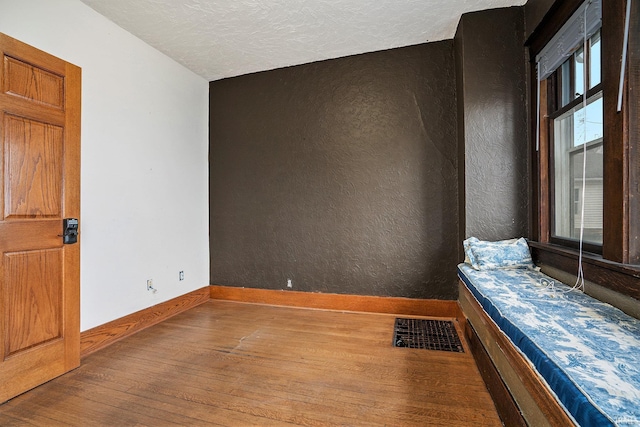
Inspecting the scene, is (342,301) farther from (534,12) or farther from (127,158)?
(534,12)

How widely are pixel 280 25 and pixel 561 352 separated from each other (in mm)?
3090

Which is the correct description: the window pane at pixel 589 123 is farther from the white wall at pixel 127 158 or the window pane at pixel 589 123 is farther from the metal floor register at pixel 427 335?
the white wall at pixel 127 158

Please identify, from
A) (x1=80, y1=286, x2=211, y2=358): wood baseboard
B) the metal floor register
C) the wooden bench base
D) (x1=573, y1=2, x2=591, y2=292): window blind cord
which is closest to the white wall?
(x1=80, y1=286, x2=211, y2=358): wood baseboard

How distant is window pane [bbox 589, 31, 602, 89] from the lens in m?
1.82

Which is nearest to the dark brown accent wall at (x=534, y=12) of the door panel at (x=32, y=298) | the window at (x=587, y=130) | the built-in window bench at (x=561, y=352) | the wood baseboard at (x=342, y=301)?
the window at (x=587, y=130)

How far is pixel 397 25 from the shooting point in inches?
110

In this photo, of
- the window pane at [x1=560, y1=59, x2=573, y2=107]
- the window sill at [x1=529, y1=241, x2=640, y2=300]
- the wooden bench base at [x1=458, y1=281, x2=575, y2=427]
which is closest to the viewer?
the wooden bench base at [x1=458, y1=281, x2=575, y2=427]

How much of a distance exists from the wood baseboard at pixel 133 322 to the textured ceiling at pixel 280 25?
2.71 meters

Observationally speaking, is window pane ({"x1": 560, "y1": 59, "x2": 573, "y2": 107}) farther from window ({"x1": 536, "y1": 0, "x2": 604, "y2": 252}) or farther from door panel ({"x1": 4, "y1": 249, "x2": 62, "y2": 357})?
door panel ({"x1": 4, "y1": 249, "x2": 62, "y2": 357})

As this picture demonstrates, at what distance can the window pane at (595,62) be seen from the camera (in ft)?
5.96

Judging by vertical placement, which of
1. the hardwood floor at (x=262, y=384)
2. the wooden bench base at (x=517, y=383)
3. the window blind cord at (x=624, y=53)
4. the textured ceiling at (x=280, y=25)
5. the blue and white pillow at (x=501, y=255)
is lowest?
the hardwood floor at (x=262, y=384)

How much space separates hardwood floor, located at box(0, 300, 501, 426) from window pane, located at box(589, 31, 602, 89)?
204cm

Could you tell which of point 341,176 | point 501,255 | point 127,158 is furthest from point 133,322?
point 501,255

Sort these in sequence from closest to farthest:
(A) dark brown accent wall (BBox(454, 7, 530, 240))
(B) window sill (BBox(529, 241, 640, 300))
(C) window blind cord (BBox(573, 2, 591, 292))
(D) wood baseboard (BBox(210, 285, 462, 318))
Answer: (B) window sill (BBox(529, 241, 640, 300)) → (C) window blind cord (BBox(573, 2, 591, 292)) → (A) dark brown accent wall (BBox(454, 7, 530, 240)) → (D) wood baseboard (BBox(210, 285, 462, 318))
